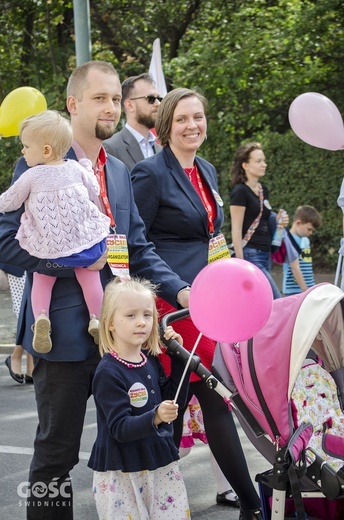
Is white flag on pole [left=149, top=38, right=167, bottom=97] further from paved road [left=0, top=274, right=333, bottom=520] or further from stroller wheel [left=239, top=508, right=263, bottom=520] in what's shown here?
stroller wheel [left=239, top=508, right=263, bottom=520]

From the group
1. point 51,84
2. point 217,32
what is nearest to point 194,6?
point 217,32

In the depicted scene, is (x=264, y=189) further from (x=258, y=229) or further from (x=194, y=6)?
(x=194, y=6)

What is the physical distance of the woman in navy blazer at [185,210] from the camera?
15.5 ft

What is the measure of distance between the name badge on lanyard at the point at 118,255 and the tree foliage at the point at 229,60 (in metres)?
10.1

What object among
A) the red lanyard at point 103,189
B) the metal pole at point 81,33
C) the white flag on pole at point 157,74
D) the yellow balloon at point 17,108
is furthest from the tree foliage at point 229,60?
the red lanyard at point 103,189

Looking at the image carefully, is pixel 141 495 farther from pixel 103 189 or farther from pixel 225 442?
pixel 103 189

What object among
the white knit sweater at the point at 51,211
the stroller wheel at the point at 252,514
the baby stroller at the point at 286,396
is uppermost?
the white knit sweater at the point at 51,211

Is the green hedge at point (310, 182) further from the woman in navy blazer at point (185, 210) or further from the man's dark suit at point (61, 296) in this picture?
the man's dark suit at point (61, 296)

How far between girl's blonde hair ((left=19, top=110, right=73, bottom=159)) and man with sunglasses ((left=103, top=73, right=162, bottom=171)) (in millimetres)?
2723

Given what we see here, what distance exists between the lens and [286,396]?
149 inches

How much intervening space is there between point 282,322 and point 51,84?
44.4 feet

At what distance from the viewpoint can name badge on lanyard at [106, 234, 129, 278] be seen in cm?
423

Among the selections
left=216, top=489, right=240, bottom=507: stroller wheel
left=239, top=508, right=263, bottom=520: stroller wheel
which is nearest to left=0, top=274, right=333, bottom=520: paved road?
left=216, top=489, right=240, bottom=507: stroller wheel

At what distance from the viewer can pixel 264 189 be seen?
352 inches
